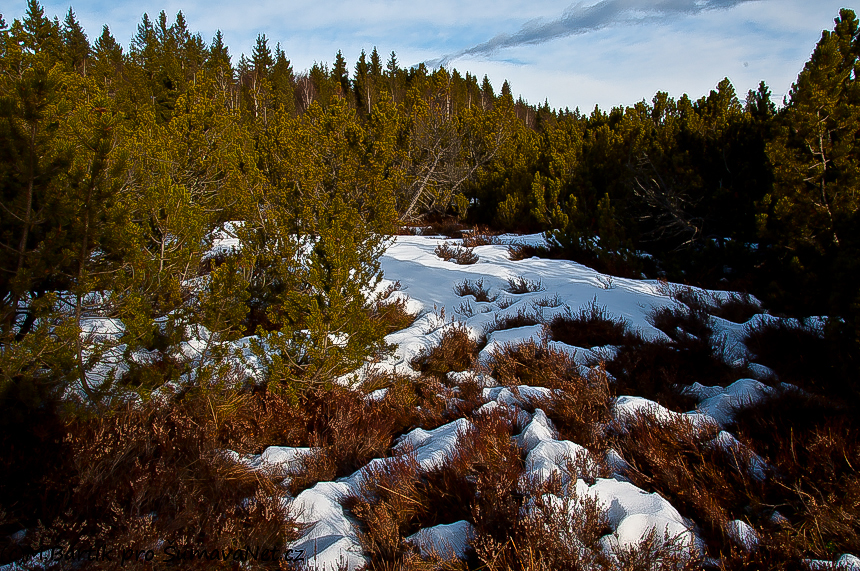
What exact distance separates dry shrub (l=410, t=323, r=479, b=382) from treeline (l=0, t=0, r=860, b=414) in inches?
27.1

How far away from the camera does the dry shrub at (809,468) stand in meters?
1.68

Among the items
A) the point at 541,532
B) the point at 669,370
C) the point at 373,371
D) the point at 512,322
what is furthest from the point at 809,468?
the point at 373,371

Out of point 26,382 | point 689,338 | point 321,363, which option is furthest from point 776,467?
point 26,382

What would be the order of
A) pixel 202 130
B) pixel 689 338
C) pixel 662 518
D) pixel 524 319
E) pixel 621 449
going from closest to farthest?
pixel 662 518, pixel 621 449, pixel 689 338, pixel 524 319, pixel 202 130

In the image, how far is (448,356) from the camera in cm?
377

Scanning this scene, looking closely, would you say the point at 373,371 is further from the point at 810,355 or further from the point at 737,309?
the point at 737,309

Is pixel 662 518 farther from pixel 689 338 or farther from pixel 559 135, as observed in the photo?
pixel 559 135

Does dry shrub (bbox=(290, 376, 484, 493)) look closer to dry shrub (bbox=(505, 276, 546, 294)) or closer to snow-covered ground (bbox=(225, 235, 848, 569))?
snow-covered ground (bbox=(225, 235, 848, 569))

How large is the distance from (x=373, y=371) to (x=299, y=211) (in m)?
1.63

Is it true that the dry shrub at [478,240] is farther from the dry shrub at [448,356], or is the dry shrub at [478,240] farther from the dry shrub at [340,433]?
the dry shrub at [340,433]

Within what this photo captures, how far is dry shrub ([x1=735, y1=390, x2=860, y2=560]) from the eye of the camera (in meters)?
1.68

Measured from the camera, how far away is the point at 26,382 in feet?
7.29

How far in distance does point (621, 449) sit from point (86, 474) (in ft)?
9.01

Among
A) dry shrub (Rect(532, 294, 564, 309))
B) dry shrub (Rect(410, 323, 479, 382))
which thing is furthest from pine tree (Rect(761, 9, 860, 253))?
dry shrub (Rect(410, 323, 479, 382))
